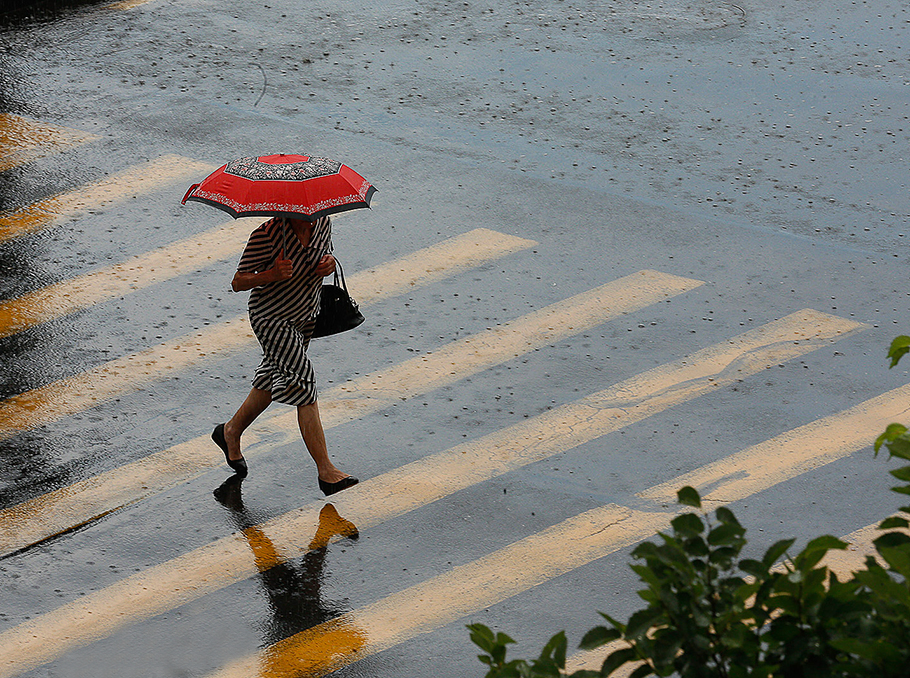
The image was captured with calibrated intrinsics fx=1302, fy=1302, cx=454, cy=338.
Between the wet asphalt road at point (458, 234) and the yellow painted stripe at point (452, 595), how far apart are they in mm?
64

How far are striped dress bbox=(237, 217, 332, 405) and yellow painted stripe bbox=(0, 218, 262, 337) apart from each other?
2651 millimetres

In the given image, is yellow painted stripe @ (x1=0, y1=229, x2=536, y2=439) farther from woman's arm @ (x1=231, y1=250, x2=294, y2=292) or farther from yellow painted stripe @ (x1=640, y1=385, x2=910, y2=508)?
yellow painted stripe @ (x1=640, y1=385, x2=910, y2=508)

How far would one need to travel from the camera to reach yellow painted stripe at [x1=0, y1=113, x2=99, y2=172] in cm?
1141

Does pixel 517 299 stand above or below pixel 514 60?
below

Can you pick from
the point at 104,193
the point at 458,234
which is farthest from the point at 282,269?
the point at 104,193

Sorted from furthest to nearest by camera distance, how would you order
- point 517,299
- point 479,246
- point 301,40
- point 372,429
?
1. point 301,40
2. point 479,246
3. point 517,299
4. point 372,429

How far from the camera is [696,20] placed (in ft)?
47.4

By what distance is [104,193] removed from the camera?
1079 centimetres

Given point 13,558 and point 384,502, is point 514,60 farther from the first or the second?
point 13,558

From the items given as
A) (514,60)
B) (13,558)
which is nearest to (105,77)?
(514,60)

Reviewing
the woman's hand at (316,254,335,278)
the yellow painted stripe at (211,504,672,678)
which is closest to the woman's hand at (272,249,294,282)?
the woman's hand at (316,254,335,278)

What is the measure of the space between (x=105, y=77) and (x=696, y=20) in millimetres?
6399

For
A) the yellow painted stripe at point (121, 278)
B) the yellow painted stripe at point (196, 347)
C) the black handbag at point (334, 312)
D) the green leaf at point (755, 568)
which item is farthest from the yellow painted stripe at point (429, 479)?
the green leaf at point (755, 568)

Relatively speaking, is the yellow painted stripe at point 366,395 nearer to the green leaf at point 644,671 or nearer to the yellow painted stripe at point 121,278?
the yellow painted stripe at point 121,278
